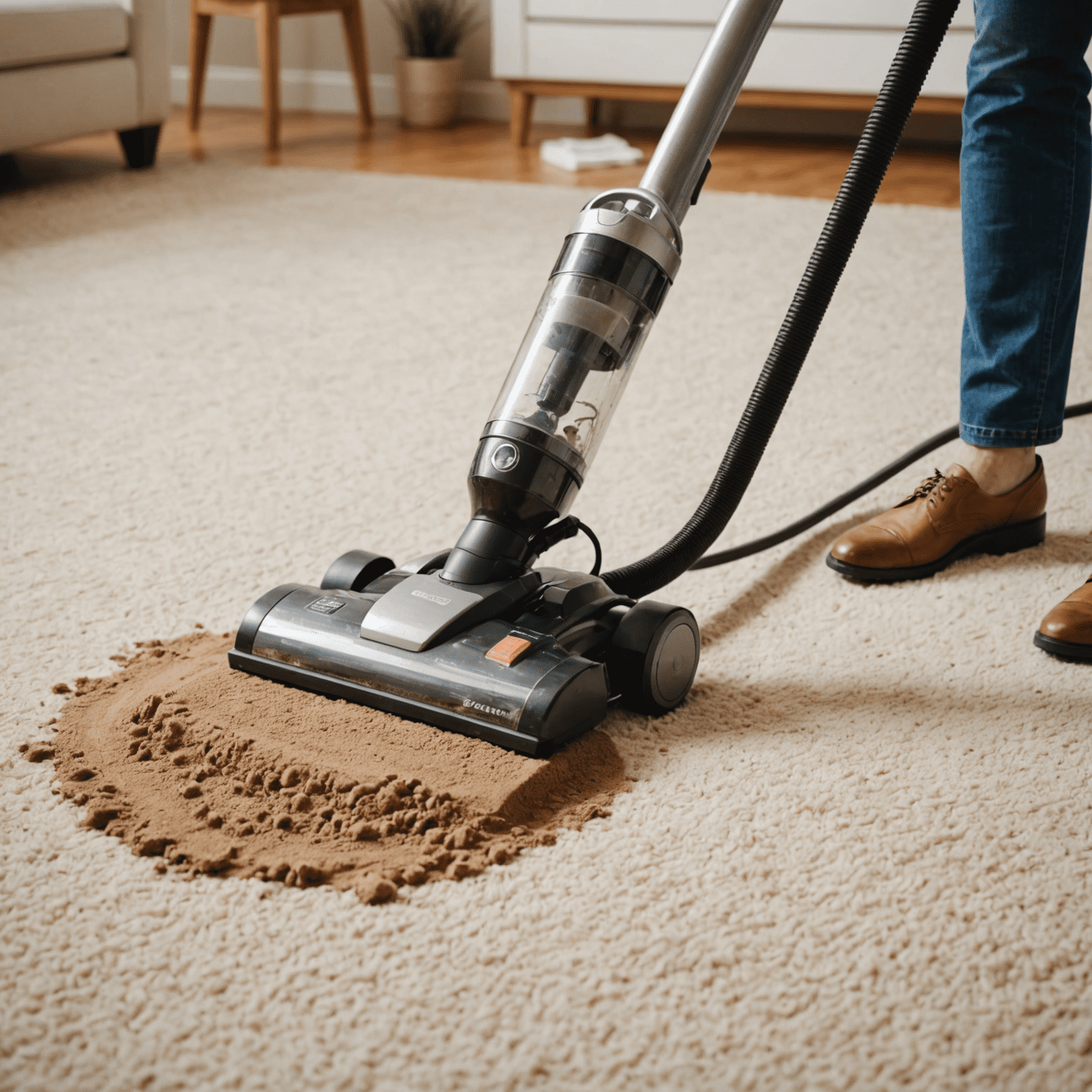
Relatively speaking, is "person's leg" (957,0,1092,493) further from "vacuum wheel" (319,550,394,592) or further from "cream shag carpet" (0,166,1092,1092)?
"vacuum wheel" (319,550,394,592)

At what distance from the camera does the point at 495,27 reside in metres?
3.47

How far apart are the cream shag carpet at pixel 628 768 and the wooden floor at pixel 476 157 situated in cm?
122

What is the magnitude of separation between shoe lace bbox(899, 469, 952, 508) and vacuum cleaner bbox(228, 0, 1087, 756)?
0.33 meters

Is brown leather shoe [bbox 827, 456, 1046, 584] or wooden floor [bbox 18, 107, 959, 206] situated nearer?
brown leather shoe [bbox 827, 456, 1046, 584]

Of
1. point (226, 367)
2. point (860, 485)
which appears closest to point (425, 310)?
point (226, 367)

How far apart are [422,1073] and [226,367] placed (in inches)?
51.7

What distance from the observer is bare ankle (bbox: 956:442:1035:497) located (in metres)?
1.13

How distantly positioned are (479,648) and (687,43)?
296 centimetres

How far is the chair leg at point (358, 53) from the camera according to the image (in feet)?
12.4

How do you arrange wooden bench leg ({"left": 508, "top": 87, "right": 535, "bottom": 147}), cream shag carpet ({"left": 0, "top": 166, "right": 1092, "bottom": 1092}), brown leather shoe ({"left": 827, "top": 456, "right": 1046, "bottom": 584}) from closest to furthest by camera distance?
cream shag carpet ({"left": 0, "top": 166, "right": 1092, "bottom": 1092})
brown leather shoe ({"left": 827, "top": 456, "right": 1046, "bottom": 584})
wooden bench leg ({"left": 508, "top": 87, "right": 535, "bottom": 147})

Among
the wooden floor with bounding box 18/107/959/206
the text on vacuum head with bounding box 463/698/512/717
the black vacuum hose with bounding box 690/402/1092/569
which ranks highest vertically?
the wooden floor with bounding box 18/107/959/206

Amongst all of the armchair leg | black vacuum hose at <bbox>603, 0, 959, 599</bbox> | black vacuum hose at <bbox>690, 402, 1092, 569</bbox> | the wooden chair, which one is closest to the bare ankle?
black vacuum hose at <bbox>690, 402, 1092, 569</bbox>

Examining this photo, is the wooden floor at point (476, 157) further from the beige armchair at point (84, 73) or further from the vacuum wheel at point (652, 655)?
the vacuum wheel at point (652, 655)

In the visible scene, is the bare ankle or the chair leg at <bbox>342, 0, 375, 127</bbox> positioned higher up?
the chair leg at <bbox>342, 0, 375, 127</bbox>
